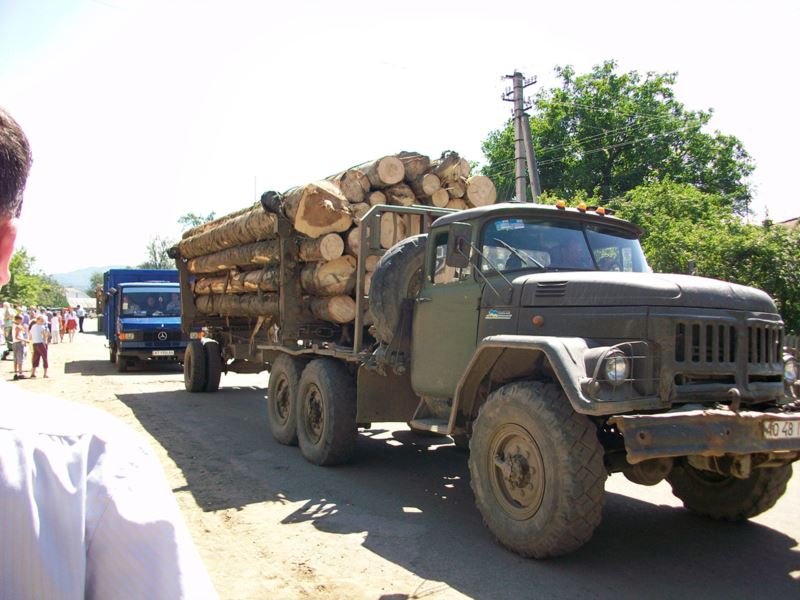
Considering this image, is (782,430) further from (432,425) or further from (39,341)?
(39,341)

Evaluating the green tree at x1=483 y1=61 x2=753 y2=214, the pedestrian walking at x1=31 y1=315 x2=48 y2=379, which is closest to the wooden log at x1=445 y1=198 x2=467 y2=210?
the pedestrian walking at x1=31 y1=315 x2=48 y2=379

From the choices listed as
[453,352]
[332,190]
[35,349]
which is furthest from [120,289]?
[453,352]

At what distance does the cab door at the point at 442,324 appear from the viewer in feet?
19.7

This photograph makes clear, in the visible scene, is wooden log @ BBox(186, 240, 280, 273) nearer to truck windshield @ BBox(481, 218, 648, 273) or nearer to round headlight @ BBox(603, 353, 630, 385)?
truck windshield @ BBox(481, 218, 648, 273)

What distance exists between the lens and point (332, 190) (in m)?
8.34

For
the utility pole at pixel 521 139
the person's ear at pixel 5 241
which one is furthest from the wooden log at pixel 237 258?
the utility pole at pixel 521 139

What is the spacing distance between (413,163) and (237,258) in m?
3.77

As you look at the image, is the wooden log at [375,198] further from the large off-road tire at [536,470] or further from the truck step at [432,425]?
the large off-road tire at [536,470]

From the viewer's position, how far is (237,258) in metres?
11.0

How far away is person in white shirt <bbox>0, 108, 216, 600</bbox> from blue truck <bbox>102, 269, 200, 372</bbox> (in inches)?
677

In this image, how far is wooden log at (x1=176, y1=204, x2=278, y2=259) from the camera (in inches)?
379

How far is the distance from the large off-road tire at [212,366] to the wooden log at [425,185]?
663cm

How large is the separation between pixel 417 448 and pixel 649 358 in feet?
15.0

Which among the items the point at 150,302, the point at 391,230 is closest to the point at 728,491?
the point at 391,230
